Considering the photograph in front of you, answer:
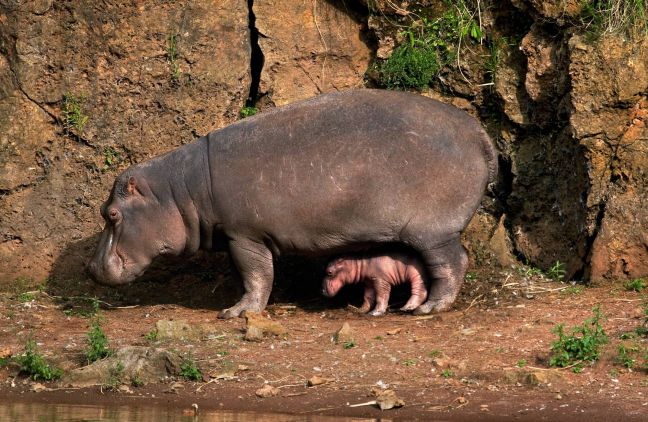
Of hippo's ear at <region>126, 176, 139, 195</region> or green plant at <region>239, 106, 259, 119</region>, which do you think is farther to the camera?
green plant at <region>239, 106, 259, 119</region>

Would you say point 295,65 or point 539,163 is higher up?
point 295,65

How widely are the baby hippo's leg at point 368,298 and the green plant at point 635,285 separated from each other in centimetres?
217

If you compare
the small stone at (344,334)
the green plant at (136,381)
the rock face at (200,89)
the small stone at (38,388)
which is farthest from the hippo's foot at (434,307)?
the small stone at (38,388)

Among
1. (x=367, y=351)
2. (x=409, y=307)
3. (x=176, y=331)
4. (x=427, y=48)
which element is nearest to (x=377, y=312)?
(x=409, y=307)

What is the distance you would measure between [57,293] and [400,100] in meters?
3.79

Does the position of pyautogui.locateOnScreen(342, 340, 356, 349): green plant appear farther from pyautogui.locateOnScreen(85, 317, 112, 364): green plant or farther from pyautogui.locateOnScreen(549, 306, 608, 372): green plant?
pyautogui.locateOnScreen(85, 317, 112, 364): green plant

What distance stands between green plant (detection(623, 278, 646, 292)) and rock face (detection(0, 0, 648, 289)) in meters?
0.78

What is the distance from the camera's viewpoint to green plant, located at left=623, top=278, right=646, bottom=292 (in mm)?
10484

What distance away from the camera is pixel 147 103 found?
12141 mm

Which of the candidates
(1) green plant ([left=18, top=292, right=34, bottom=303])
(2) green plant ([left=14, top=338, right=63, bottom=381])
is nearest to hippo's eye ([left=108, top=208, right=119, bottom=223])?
(1) green plant ([left=18, top=292, right=34, bottom=303])

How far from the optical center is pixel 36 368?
9.13 m

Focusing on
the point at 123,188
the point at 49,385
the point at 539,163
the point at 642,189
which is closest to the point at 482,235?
the point at 539,163

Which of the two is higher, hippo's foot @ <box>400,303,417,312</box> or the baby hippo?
the baby hippo

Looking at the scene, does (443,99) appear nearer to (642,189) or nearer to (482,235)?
(482,235)
